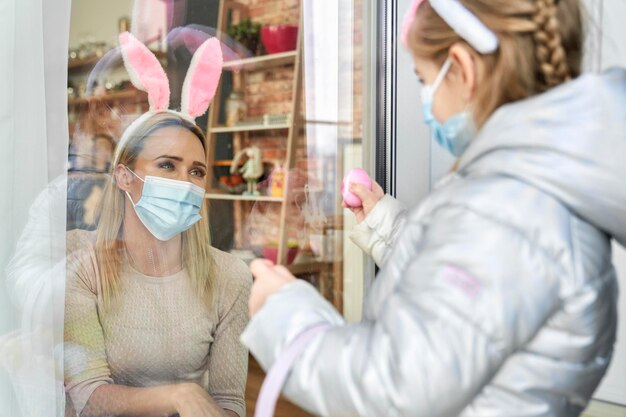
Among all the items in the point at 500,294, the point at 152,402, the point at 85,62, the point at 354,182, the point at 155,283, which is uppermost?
the point at 85,62

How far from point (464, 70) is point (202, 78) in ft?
2.26

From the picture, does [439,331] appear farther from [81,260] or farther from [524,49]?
[81,260]

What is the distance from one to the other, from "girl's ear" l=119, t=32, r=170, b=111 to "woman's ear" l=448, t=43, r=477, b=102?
67 centimetres

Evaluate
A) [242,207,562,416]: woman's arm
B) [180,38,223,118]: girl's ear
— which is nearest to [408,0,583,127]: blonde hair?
[242,207,562,416]: woman's arm

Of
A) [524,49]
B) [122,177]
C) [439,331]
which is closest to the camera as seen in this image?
[439,331]

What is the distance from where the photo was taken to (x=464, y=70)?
0.86 metres

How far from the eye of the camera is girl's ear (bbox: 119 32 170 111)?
1.29m

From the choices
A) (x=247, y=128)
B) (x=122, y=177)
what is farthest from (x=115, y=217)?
(x=247, y=128)

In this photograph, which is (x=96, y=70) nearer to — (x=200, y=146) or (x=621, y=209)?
(x=200, y=146)

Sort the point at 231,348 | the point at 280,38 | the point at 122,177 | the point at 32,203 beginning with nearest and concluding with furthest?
the point at 32,203, the point at 122,177, the point at 231,348, the point at 280,38

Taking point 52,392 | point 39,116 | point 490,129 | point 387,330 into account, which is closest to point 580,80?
point 490,129

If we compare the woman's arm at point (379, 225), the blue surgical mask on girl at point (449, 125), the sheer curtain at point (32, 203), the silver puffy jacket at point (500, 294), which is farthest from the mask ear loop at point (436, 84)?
the sheer curtain at point (32, 203)

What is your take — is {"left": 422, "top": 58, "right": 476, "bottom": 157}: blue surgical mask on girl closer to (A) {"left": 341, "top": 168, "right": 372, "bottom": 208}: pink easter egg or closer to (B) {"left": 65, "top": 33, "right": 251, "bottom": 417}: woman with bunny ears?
(A) {"left": 341, "top": 168, "right": 372, "bottom": 208}: pink easter egg

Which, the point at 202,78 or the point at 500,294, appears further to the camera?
the point at 202,78
